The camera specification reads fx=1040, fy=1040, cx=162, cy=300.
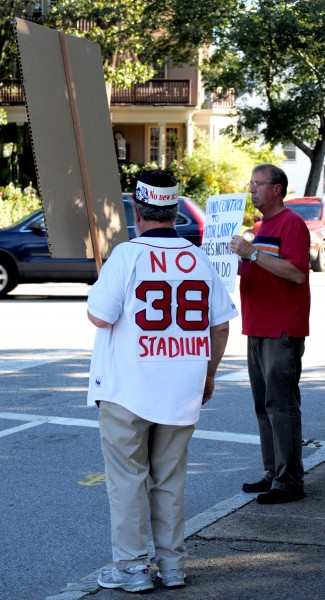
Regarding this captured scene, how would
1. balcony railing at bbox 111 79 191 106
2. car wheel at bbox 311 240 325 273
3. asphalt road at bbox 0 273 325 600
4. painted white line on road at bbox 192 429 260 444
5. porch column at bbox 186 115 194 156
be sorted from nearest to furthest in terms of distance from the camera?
1. asphalt road at bbox 0 273 325 600
2. painted white line on road at bbox 192 429 260 444
3. car wheel at bbox 311 240 325 273
4. balcony railing at bbox 111 79 191 106
5. porch column at bbox 186 115 194 156

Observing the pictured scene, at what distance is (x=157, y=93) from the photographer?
45000 mm

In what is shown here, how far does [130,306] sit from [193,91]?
1663 inches

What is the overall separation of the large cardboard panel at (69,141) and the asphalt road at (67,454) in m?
1.58

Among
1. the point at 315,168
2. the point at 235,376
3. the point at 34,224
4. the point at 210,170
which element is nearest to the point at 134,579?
the point at 235,376

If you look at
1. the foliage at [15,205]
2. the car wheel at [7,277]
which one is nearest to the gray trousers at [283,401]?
the car wheel at [7,277]

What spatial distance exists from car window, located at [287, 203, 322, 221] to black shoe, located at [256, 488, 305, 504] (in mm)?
20238

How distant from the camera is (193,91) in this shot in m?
45.7

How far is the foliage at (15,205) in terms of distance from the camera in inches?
1119

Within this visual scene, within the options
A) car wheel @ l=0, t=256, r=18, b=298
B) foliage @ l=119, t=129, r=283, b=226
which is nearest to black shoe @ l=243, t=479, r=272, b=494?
car wheel @ l=0, t=256, r=18, b=298

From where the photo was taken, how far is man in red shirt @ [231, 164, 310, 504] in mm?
5922

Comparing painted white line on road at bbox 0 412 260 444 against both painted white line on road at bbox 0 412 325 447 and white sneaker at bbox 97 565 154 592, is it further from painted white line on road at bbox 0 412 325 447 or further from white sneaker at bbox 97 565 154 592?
white sneaker at bbox 97 565 154 592

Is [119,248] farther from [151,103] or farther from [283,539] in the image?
[151,103]

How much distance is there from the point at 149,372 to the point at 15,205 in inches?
1018

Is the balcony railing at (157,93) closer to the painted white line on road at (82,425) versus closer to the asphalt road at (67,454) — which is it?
the asphalt road at (67,454)
